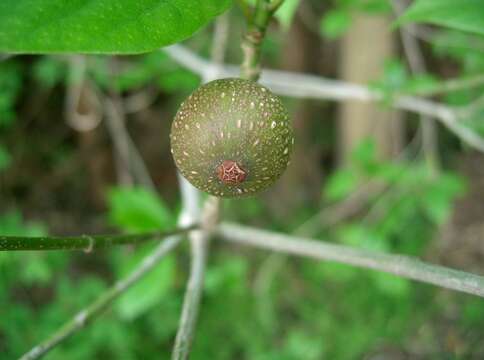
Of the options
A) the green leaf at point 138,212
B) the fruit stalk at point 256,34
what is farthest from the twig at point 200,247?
the green leaf at point 138,212

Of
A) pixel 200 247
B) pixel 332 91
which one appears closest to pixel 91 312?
pixel 200 247

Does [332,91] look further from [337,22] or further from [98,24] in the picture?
[98,24]

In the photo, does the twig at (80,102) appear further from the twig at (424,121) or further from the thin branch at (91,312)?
the thin branch at (91,312)

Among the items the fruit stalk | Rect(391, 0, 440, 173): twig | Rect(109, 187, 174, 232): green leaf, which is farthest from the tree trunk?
the fruit stalk

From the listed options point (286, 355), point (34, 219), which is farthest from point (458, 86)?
point (34, 219)

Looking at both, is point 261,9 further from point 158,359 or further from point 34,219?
point 34,219

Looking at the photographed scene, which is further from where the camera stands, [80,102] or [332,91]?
[80,102]
